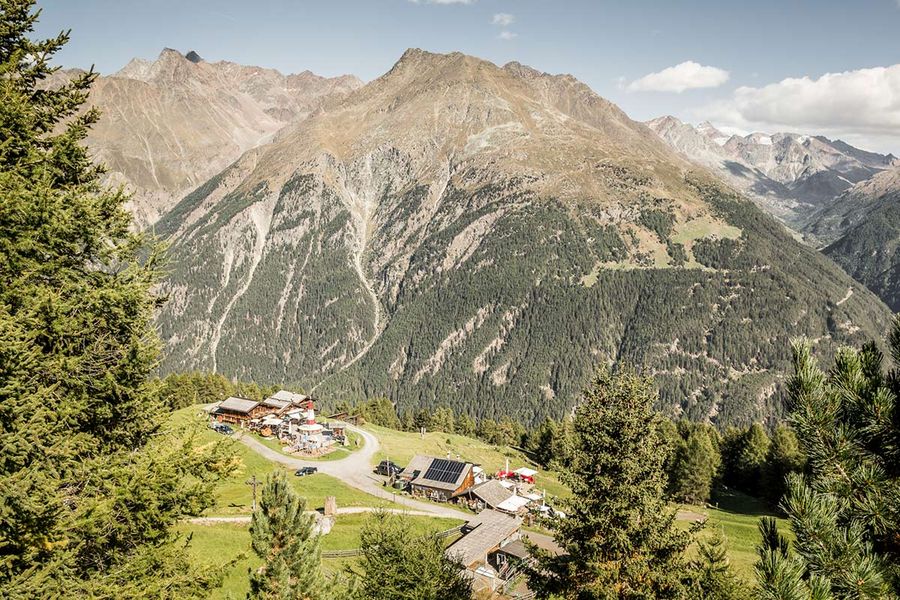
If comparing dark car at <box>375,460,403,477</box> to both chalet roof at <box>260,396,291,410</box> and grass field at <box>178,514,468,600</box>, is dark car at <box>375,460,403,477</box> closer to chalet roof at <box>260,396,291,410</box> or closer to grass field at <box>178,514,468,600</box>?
grass field at <box>178,514,468,600</box>

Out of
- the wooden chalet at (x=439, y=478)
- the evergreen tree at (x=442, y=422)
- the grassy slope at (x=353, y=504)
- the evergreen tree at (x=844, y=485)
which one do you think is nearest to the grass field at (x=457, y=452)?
the grassy slope at (x=353, y=504)

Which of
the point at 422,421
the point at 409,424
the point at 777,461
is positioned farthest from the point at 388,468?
the point at 777,461

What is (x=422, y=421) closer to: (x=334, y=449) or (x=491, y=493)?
(x=334, y=449)

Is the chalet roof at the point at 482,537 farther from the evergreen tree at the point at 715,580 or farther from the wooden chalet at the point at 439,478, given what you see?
the evergreen tree at the point at 715,580

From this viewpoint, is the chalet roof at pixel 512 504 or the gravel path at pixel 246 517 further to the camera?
the chalet roof at pixel 512 504

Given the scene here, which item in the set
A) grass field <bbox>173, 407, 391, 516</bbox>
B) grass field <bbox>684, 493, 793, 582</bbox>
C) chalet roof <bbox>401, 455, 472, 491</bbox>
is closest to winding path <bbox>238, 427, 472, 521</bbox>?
grass field <bbox>173, 407, 391, 516</bbox>
